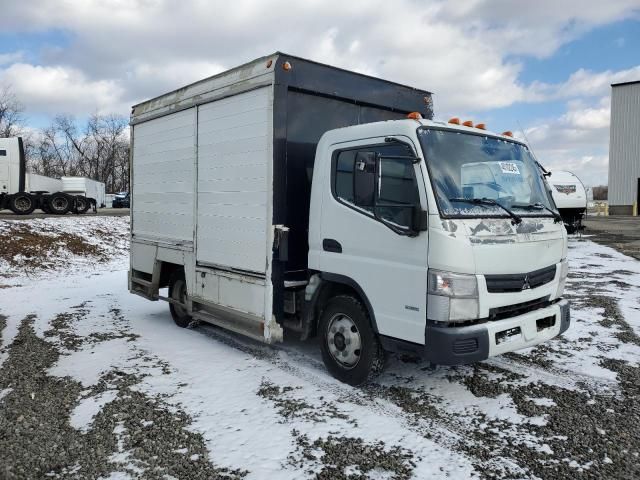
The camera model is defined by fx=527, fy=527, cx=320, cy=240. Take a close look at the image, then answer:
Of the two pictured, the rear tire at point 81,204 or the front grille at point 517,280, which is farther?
the rear tire at point 81,204

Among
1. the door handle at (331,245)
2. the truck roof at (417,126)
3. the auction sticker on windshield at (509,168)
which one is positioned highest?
the truck roof at (417,126)

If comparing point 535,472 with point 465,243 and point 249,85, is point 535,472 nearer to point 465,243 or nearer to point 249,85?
point 465,243

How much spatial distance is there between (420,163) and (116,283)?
955 cm

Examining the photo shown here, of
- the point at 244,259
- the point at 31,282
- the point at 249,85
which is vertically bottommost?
the point at 31,282

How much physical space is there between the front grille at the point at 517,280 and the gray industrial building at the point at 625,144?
41949 mm

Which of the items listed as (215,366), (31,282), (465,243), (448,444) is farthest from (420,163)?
(31,282)

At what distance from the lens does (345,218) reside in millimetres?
5008

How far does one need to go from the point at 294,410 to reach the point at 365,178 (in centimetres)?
210

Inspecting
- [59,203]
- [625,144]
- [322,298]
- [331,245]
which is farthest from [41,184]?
[625,144]

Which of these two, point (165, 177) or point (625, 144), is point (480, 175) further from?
point (625, 144)

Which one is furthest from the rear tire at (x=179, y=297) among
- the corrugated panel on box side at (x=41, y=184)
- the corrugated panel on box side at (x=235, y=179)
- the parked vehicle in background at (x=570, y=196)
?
the corrugated panel on box side at (x=41, y=184)

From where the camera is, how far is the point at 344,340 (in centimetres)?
514

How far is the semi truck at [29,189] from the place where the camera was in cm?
2520

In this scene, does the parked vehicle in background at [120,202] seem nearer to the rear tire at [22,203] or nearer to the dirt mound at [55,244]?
the rear tire at [22,203]
